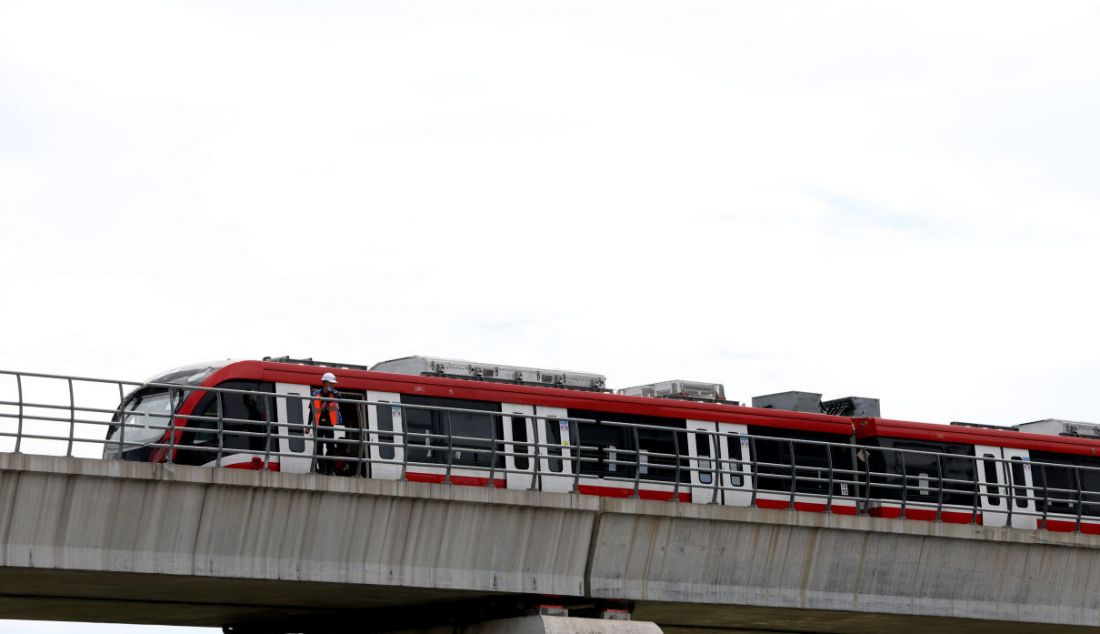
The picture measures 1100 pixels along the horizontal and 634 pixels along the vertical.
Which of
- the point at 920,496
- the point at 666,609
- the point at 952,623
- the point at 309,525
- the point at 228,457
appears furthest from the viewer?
the point at 920,496

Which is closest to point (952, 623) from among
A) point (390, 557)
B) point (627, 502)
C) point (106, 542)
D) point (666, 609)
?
point (666, 609)

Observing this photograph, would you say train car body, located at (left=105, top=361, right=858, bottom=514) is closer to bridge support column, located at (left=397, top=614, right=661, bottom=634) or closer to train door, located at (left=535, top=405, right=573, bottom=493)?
train door, located at (left=535, top=405, right=573, bottom=493)

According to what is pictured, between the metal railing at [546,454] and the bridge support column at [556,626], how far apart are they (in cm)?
203

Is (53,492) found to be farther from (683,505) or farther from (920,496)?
(920,496)

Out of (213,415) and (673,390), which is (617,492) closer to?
(673,390)

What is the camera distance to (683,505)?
1052 inches

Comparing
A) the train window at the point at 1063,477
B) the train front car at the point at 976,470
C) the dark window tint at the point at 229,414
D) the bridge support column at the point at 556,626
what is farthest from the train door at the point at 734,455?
the dark window tint at the point at 229,414

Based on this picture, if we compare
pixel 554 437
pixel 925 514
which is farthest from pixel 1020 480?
pixel 554 437

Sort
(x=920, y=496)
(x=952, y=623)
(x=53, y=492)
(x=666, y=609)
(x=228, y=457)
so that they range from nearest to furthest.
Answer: (x=53, y=492) → (x=228, y=457) → (x=666, y=609) → (x=952, y=623) → (x=920, y=496)

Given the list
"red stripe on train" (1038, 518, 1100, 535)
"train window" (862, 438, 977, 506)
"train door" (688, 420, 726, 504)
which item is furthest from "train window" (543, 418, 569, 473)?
"red stripe on train" (1038, 518, 1100, 535)

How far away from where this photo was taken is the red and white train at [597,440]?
26.4 m

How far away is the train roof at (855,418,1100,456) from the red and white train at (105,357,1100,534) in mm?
39

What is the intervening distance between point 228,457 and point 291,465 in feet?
3.38

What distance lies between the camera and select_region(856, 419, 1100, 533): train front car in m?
33.1
